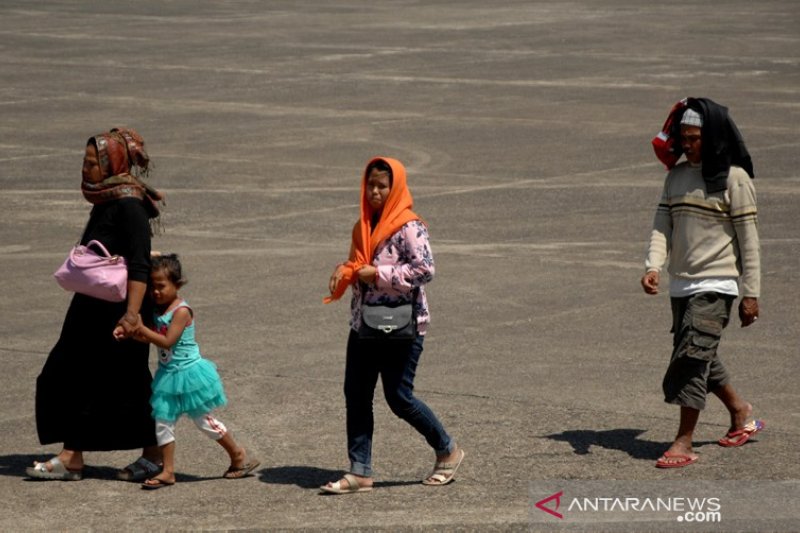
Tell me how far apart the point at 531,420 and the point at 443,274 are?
4.40m

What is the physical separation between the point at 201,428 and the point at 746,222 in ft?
9.23

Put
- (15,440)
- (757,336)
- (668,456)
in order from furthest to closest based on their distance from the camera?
(757,336) → (15,440) → (668,456)

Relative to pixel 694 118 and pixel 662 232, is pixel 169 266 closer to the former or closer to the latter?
pixel 662 232

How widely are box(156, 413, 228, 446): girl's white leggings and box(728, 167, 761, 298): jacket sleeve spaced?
264 cm

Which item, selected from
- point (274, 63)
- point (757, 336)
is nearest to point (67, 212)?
point (757, 336)

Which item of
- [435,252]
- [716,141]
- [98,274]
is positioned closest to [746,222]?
[716,141]

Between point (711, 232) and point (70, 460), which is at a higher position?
point (711, 232)

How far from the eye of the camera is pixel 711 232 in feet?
25.8

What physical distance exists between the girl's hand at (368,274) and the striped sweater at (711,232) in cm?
150

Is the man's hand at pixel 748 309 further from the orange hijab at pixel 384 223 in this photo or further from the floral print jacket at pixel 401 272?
the orange hijab at pixel 384 223

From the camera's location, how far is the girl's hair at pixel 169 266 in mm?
7566

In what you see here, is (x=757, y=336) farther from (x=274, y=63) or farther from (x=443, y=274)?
(x=274, y=63)

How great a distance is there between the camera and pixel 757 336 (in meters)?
10.7

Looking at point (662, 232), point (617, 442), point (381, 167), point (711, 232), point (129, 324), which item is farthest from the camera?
point (617, 442)
